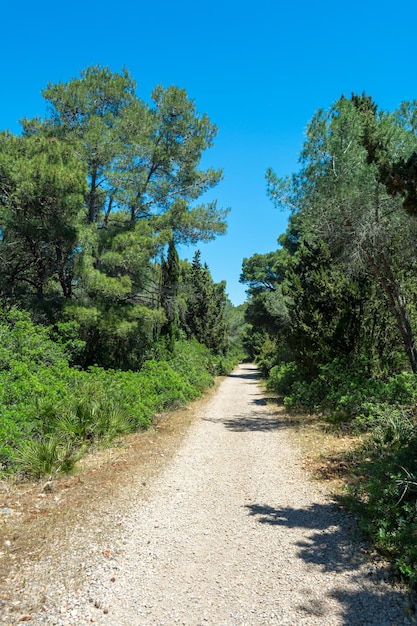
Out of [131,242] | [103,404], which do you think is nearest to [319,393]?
[103,404]

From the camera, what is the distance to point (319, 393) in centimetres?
1111

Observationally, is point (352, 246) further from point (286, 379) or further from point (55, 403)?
point (55, 403)

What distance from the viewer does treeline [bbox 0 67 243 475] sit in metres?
8.22

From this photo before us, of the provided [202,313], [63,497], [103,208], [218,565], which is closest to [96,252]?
[103,208]

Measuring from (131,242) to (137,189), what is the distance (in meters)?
3.05

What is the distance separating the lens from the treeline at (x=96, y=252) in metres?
8.22

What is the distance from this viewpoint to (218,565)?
3514 millimetres

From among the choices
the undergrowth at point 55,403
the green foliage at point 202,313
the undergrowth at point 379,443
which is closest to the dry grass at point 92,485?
the undergrowth at point 55,403

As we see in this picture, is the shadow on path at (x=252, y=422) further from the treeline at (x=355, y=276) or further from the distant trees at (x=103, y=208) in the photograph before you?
the distant trees at (x=103, y=208)

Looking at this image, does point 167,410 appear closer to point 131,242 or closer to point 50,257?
point 131,242

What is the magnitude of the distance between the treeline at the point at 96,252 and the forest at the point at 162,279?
0.05 metres

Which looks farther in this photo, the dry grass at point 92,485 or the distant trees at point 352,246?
the distant trees at point 352,246

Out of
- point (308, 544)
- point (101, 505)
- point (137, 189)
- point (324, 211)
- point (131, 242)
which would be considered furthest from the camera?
point (137, 189)

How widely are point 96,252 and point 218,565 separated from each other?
38.1 feet
